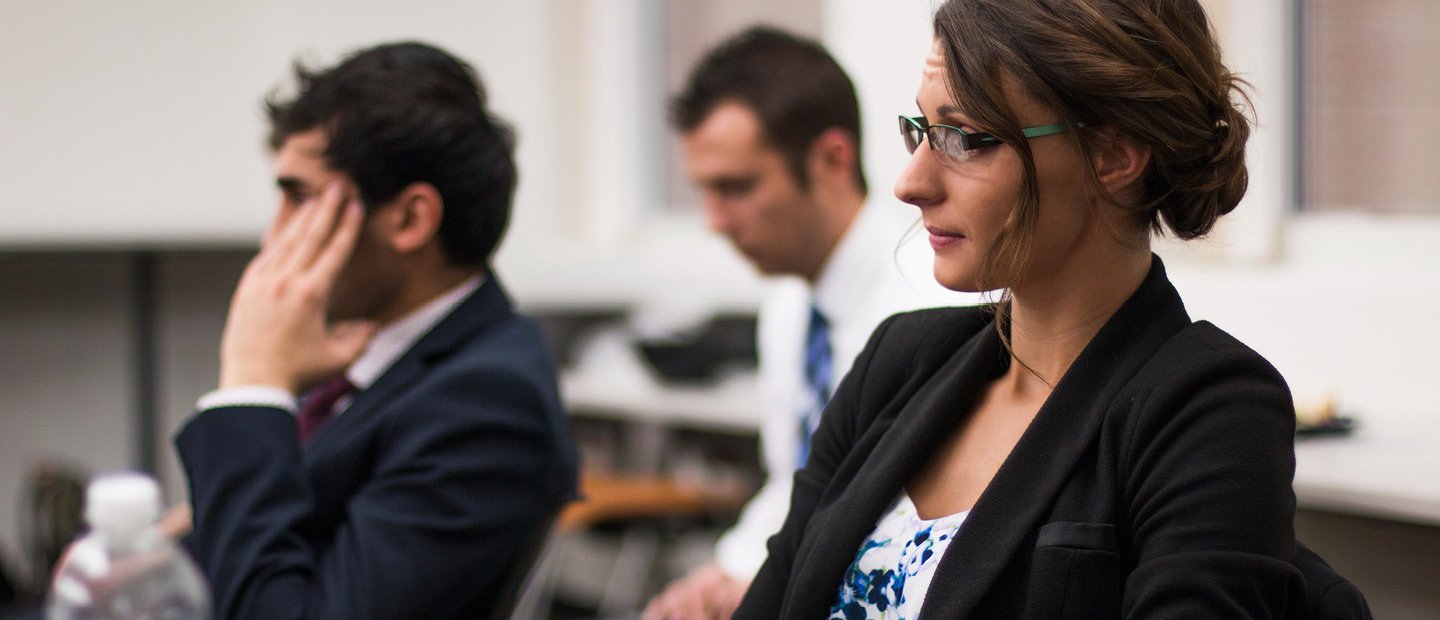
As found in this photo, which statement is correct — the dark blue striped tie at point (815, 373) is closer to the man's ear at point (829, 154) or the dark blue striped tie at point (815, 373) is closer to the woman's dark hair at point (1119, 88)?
the man's ear at point (829, 154)

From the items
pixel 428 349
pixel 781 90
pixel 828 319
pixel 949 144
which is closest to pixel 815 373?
pixel 828 319

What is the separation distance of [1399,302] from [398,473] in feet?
6.33

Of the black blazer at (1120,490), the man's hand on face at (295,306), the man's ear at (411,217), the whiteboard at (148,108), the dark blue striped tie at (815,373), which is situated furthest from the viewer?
the whiteboard at (148,108)

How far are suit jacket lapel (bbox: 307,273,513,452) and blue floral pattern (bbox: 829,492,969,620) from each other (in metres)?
0.68

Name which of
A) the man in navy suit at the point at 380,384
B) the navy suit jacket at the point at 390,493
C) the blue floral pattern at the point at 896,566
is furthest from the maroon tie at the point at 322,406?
the blue floral pattern at the point at 896,566

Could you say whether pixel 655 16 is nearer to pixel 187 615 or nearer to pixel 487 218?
pixel 487 218

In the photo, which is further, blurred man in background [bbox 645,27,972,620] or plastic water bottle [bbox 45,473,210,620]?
blurred man in background [bbox 645,27,972,620]

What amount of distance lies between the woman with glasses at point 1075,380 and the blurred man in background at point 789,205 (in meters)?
0.94

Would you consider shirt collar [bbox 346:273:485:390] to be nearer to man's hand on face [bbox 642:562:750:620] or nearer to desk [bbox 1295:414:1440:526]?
man's hand on face [bbox 642:562:750:620]

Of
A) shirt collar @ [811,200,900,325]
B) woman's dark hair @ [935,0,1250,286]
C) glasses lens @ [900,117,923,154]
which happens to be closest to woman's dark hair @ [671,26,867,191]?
shirt collar @ [811,200,900,325]

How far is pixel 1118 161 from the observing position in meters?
1.06

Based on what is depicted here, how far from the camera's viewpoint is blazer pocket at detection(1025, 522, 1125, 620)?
0.99m

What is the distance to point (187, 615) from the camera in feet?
3.60

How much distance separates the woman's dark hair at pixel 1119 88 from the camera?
103cm
